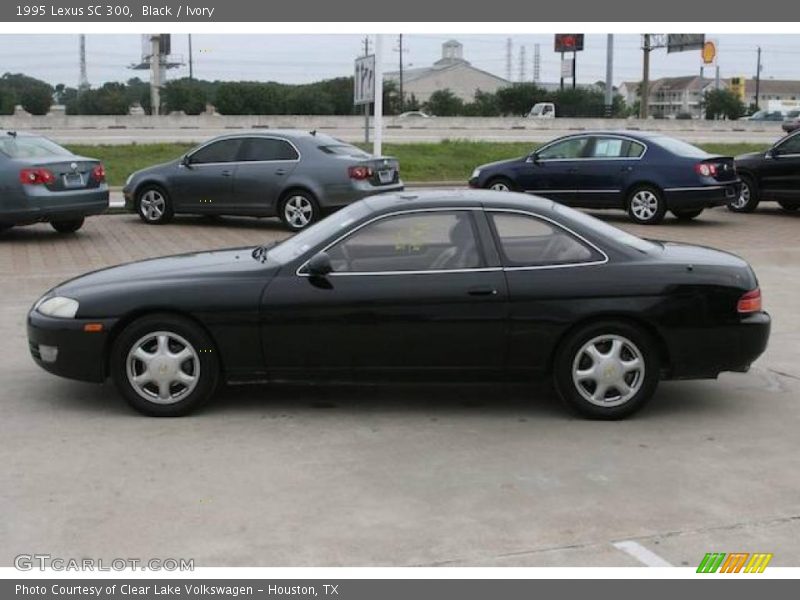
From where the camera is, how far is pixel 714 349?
21.0ft

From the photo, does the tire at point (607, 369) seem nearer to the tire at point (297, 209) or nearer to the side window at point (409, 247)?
the side window at point (409, 247)

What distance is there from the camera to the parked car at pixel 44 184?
1380 centimetres

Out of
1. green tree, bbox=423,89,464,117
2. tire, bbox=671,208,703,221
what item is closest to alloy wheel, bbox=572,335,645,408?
tire, bbox=671,208,703,221

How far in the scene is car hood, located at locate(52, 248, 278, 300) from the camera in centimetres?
642

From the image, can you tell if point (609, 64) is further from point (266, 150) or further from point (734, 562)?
point (734, 562)

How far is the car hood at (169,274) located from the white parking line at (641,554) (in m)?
2.79

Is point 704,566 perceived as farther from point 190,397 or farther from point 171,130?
point 171,130

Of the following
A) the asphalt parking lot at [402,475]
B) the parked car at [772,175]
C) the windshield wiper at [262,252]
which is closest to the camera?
the asphalt parking lot at [402,475]

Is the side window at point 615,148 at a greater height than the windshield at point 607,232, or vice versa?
the side window at point 615,148

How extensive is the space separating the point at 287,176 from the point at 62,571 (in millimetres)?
11545

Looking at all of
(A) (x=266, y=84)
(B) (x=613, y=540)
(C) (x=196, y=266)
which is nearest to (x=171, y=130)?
(A) (x=266, y=84)

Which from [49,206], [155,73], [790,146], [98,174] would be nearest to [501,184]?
[790,146]

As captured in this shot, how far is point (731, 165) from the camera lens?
17.1 metres

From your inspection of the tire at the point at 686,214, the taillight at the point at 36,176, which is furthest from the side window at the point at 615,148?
the taillight at the point at 36,176
